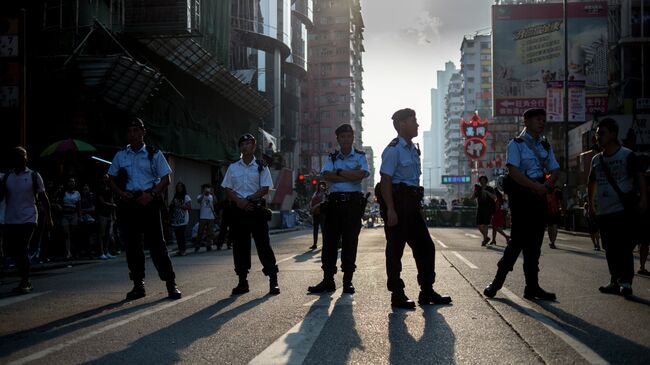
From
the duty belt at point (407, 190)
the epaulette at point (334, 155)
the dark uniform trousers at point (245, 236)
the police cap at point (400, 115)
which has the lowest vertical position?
the dark uniform trousers at point (245, 236)

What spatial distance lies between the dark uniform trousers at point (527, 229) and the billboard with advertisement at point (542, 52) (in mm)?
35379

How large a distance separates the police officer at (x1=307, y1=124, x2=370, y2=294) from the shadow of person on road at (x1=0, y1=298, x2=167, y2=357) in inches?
75.8

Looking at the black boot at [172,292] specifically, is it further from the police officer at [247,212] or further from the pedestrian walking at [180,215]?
the pedestrian walking at [180,215]

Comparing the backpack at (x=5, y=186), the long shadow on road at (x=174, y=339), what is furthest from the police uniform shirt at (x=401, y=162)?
the backpack at (x=5, y=186)

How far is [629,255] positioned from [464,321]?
2588mm

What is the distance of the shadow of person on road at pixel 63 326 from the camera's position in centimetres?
470

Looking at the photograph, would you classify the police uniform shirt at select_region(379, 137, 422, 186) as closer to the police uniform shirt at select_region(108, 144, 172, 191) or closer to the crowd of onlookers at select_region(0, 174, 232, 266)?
the police uniform shirt at select_region(108, 144, 172, 191)

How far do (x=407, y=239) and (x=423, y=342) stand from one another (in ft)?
6.17

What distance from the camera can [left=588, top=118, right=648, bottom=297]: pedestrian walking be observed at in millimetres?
6773

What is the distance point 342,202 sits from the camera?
723 centimetres

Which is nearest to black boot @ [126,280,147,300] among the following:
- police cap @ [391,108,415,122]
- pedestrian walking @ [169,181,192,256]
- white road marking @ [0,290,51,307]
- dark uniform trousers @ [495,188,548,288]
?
white road marking @ [0,290,51,307]

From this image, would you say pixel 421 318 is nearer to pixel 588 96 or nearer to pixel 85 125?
pixel 85 125

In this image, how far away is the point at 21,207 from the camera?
26.3ft

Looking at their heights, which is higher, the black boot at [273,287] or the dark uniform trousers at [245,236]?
the dark uniform trousers at [245,236]
